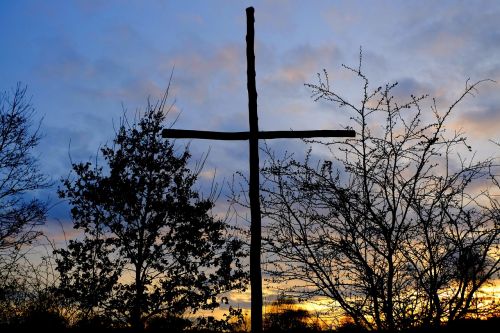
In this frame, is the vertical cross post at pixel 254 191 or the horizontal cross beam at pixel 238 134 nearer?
the vertical cross post at pixel 254 191

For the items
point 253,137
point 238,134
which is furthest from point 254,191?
point 238,134

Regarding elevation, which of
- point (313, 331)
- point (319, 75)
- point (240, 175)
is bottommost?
point (313, 331)

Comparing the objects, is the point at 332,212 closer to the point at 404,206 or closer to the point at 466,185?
the point at 404,206

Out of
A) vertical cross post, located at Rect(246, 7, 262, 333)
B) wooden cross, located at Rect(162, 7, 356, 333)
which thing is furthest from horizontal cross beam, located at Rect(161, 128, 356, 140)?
vertical cross post, located at Rect(246, 7, 262, 333)

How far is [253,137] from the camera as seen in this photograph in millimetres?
6660

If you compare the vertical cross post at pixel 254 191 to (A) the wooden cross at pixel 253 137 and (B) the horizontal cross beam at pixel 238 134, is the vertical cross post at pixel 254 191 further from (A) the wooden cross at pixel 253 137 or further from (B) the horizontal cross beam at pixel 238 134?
(B) the horizontal cross beam at pixel 238 134

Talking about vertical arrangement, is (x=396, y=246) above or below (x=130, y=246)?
below

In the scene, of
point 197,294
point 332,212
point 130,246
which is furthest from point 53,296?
point 332,212

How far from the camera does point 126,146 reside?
42.0 feet

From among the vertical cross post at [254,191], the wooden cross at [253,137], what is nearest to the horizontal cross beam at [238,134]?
the wooden cross at [253,137]

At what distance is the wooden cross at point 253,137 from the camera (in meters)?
6.12

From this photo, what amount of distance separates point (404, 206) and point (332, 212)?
941 mm

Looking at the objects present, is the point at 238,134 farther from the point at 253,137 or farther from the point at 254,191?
the point at 254,191

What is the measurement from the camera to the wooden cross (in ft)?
20.1
